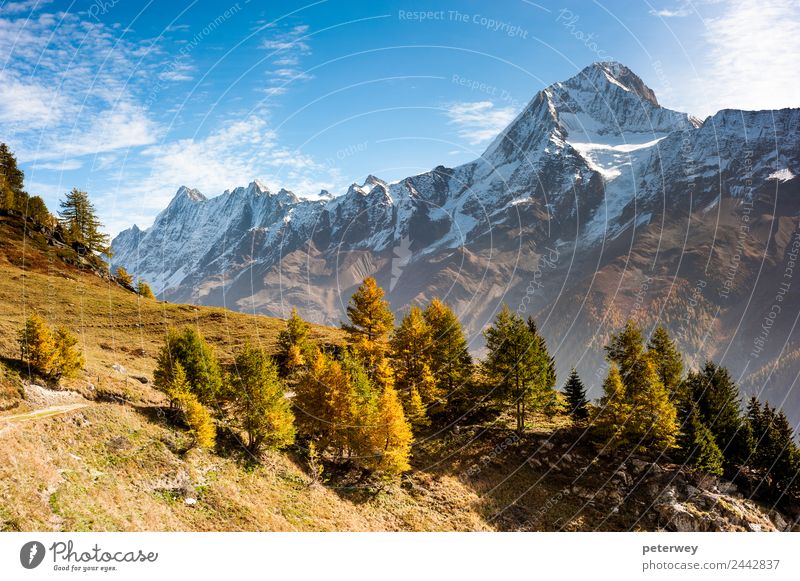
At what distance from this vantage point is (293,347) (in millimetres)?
61875

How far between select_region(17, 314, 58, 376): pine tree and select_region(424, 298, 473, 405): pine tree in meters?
35.2

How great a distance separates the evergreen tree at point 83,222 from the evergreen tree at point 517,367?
98.6m

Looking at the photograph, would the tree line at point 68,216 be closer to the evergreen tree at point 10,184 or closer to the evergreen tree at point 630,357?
the evergreen tree at point 10,184

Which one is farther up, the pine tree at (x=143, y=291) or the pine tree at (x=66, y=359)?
the pine tree at (x=143, y=291)

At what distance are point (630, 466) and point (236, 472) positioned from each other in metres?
35.4


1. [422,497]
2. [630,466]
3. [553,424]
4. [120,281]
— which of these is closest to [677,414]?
[630,466]

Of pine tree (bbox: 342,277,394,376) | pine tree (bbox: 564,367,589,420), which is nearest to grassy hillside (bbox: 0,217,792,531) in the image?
pine tree (bbox: 564,367,589,420)

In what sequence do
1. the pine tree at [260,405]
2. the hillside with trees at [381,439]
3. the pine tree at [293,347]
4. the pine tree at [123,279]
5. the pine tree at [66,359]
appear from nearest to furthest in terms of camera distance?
the hillside with trees at [381,439] < the pine tree at [260,405] < the pine tree at [66,359] < the pine tree at [293,347] < the pine tree at [123,279]

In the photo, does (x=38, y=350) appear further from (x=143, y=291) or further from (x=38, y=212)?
(x=38, y=212)

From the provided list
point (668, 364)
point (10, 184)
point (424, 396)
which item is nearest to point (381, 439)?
point (424, 396)

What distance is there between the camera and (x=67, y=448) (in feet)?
95.3

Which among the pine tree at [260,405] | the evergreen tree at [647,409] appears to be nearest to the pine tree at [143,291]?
the pine tree at [260,405]

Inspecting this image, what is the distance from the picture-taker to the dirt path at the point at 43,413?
30.2 m

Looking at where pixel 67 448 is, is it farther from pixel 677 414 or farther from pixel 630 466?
pixel 677 414
